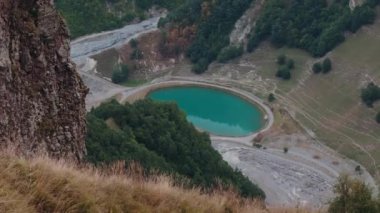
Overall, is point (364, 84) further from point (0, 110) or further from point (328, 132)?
point (0, 110)

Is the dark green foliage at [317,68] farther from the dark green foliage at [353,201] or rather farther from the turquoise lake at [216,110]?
the dark green foliage at [353,201]

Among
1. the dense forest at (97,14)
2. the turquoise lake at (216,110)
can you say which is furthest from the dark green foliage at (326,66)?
the dense forest at (97,14)

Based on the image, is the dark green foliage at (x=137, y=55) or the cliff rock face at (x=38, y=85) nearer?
the cliff rock face at (x=38, y=85)

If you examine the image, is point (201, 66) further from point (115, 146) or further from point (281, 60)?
point (115, 146)

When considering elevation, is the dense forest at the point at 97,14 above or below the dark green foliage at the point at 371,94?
above

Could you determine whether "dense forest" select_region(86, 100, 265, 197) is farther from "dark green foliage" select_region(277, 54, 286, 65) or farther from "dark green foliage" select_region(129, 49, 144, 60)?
"dark green foliage" select_region(129, 49, 144, 60)

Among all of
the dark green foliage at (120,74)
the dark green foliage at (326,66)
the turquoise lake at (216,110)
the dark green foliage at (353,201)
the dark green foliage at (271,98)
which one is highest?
the dark green foliage at (353,201)

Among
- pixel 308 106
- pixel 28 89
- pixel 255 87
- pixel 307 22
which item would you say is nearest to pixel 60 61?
pixel 28 89
